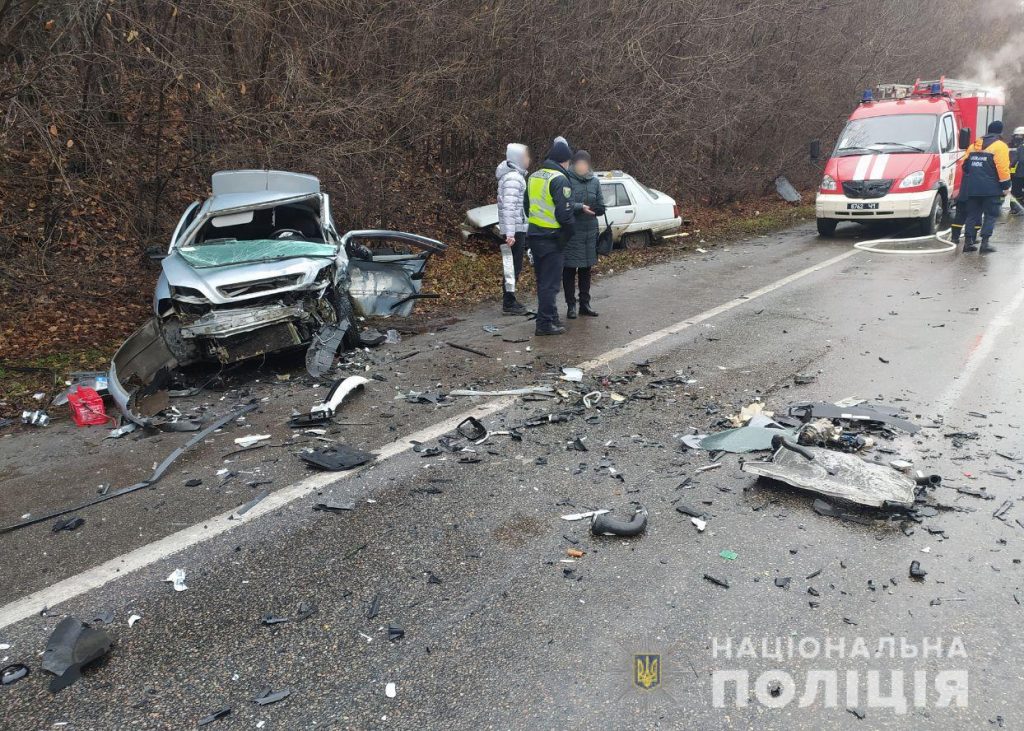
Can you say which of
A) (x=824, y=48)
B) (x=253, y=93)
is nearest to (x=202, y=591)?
(x=253, y=93)

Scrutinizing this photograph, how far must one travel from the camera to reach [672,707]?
9.15 feet

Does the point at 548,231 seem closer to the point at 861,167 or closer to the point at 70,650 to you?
the point at 70,650

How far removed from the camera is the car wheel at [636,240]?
13781mm

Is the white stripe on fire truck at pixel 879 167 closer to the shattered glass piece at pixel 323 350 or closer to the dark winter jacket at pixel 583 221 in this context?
the dark winter jacket at pixel 583 221

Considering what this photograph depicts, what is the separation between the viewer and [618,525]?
4.00 m

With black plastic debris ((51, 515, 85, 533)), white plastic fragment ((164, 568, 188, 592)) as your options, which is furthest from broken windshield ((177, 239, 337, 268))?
white plastic fragment ((164, 568, 188, 592))

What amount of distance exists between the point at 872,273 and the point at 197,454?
9.76 metres

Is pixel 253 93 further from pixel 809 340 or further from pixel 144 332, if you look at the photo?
pixel 809 340

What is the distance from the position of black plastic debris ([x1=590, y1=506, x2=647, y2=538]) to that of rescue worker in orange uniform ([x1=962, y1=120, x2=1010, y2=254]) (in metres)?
10.6

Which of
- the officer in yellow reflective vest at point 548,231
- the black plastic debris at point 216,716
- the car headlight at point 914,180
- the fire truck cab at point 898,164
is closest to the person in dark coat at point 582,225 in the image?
the officer in yellow reflective vest at point 548,231

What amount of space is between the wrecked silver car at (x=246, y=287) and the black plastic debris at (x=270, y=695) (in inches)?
144

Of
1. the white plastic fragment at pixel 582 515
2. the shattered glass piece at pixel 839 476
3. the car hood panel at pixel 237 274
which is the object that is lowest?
the white plastic fragment at pixel 582 515

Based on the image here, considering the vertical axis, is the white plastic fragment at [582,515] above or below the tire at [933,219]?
below

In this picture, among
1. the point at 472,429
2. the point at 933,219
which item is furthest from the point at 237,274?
the point at 933,219
